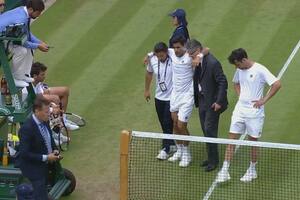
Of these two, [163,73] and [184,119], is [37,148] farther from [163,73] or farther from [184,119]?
[163,73]

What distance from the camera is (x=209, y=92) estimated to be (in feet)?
47.3

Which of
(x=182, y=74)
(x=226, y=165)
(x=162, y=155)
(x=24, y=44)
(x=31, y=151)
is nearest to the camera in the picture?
(x=31, y=151)

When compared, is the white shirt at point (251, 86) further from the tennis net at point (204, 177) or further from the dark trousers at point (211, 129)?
the tennis net at point (204, 177)

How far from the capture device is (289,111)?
16750mm

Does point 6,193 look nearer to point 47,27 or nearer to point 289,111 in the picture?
point 289,111

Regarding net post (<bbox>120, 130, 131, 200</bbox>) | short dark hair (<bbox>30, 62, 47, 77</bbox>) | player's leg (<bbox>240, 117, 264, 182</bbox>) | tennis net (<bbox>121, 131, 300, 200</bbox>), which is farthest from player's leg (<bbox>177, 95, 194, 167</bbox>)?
short dark hair (<bbox>30, 62, 47, 77</bbox>)

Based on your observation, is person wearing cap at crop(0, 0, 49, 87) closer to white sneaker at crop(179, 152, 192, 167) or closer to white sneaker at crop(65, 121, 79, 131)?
white sneaker at crop(65, 121, 79, 131)

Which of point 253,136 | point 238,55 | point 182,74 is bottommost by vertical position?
point 253,136

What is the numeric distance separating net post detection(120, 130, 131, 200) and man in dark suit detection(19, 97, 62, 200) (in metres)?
0.99

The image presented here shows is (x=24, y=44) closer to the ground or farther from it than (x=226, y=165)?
farther from it

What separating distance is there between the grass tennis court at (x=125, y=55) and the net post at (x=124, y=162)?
95 centimetres

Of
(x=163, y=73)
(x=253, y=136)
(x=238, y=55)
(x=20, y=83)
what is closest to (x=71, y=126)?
(x=163, y=73)

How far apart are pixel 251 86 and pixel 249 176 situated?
152 cm

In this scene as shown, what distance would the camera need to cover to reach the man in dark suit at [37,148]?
12.2 meters
